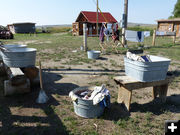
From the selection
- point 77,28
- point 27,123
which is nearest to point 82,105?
point 27,123

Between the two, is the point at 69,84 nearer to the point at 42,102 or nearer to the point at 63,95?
the point at 63,95

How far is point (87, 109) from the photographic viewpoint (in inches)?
121

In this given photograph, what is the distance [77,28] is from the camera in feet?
91.9

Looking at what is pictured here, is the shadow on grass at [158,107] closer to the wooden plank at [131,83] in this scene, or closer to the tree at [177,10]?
the wooden plank at [131,83]

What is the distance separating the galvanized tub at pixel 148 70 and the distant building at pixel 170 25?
74.5ft

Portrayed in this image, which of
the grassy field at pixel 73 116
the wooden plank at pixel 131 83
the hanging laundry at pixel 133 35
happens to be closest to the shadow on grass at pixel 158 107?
the grassy field at pixel 73 116

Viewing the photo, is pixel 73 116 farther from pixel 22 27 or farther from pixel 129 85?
pixel 22 27

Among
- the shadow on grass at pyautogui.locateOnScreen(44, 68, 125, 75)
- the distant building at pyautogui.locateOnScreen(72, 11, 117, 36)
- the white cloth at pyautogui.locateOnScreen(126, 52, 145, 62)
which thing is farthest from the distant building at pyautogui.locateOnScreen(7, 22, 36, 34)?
the white cloth at pyautogui.locateOnScreen(126, 52, 145, 62)

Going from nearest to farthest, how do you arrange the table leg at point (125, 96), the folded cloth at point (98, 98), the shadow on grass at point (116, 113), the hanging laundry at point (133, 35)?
the folded cloth at point (98, 98) → the shadow on grass at point (116, 113) → the table leg at point (125, 96) → the hanging laundry at point (133, 35)

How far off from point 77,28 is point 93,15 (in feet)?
12.8

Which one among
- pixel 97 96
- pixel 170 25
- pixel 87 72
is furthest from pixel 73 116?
pixel 170 25

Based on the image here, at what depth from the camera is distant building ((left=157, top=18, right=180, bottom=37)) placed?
22828 mm

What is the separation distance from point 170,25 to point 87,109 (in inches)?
999

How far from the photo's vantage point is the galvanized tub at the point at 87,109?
300 cm
